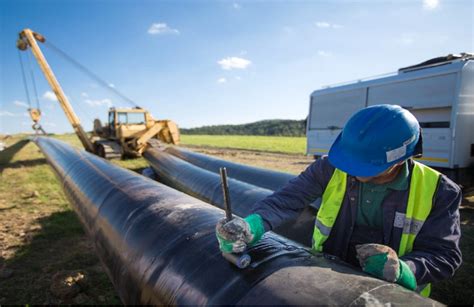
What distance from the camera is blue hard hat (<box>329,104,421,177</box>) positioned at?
157 cm

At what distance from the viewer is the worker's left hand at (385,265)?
1384 mm

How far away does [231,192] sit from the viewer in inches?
182

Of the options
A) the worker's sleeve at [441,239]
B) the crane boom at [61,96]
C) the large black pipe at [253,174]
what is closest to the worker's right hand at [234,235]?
the worker's sleeve at [441,239]

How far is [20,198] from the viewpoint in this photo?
7293mm

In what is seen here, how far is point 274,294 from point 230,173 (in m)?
5.40

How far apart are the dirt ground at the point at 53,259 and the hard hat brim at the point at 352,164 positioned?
8.90 feet

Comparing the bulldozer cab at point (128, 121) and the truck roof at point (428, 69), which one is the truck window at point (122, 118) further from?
the truck roof at point (428, 69)

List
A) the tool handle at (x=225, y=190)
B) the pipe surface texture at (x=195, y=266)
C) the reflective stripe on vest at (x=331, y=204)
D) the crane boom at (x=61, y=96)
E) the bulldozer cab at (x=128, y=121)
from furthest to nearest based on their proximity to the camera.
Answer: the crane boom at (x=61, y=96), the bulldozer cab at (x=128, y=121), the reflective stripe on vest at (x=331, y=204), the tool handle at (x=225, y=190), the pipe surface texture at (x=195, y=266)

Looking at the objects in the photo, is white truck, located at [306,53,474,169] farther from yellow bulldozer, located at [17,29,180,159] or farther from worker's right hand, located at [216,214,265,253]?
yellow bulldozer, located at [17,29,180,159]

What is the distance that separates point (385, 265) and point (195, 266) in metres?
0.96

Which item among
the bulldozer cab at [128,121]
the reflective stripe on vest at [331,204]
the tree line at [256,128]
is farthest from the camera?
the tree line at [256,128]

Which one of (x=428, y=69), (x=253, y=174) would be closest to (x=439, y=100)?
(x=428, y=69)

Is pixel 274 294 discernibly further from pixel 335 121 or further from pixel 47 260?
pixel 335 121

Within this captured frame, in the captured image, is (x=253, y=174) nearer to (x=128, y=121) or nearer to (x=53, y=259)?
(x=53, y=259)
